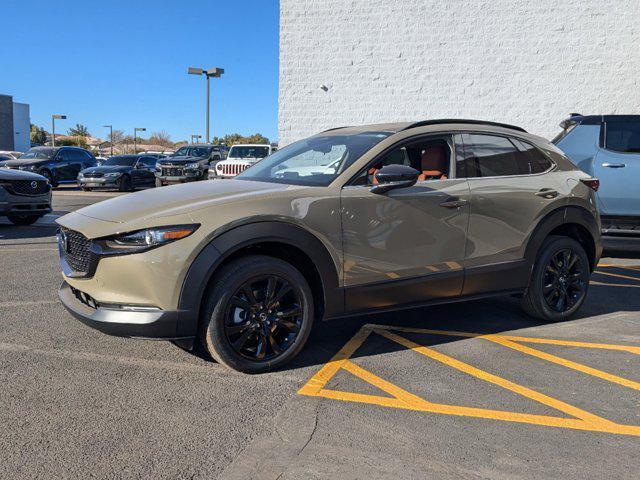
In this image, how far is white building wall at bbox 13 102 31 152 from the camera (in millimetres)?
60875

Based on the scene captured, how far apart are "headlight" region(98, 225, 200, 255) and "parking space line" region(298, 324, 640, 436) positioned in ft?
3.91

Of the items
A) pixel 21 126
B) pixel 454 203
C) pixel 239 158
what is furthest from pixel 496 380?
pixel 21 126

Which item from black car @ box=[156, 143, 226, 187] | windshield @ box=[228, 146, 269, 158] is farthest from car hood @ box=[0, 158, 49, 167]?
windshield @ box=[228, 146, 269, 158]

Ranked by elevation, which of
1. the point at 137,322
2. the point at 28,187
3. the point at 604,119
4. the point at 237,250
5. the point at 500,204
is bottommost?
the point at 137,322

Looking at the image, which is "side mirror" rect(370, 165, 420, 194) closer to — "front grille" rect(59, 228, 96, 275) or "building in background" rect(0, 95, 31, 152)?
"front grille" rect(59, 228, 96, 275)

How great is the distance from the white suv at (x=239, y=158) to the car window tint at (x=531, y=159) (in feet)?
40.2

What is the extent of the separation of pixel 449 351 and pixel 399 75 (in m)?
12.1

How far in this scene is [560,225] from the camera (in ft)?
16.3

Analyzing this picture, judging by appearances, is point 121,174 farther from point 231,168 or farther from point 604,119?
point 604,119

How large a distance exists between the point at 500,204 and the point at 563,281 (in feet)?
3.57

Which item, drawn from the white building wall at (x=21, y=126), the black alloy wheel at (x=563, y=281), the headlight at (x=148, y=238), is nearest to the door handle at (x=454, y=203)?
the black alloy wheel at (x=563, y=281)

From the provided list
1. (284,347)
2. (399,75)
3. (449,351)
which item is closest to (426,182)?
(449,351)

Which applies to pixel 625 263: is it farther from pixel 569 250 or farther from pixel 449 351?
pixel 449 351

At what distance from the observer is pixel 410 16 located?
14969mm
